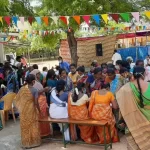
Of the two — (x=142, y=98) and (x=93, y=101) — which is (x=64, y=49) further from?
(x=142, y=98)

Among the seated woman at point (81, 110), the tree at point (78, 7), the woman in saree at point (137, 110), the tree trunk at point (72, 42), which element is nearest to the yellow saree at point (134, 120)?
the woman in saree at point (137, 110)

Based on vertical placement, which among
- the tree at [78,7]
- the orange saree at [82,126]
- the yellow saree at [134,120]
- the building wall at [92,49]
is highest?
the tree at [78,7]

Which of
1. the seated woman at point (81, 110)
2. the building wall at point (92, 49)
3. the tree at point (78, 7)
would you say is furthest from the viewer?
the building wall at point (92, 49)

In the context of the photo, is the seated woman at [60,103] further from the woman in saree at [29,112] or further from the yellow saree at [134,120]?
the yellow saree at [134,120]

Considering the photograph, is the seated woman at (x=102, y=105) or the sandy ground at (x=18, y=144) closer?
the seated woman at (x=102, y=105)

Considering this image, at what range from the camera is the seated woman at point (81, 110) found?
229 inches

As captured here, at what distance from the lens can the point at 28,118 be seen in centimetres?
607

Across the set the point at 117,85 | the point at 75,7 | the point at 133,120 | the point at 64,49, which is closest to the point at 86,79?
the point at 117,85

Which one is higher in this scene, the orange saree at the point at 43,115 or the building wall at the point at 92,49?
the building wall at the point at 92,49

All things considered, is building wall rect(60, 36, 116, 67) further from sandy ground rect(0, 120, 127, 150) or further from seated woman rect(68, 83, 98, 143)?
seated woman rect(68, 83, 98, 143)

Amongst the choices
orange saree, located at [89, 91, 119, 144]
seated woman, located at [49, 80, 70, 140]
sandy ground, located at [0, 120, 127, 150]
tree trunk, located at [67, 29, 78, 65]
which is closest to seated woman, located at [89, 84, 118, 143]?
orange saree, located at [89, 91, 119, 144]

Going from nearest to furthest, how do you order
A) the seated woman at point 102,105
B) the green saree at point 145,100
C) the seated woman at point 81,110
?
the green saree at point 145,100
the seated woman at point 102,105
the seated woman at point 81,110

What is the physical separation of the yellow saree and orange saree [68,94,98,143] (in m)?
1.91

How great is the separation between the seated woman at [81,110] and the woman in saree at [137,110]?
188 centimetres
